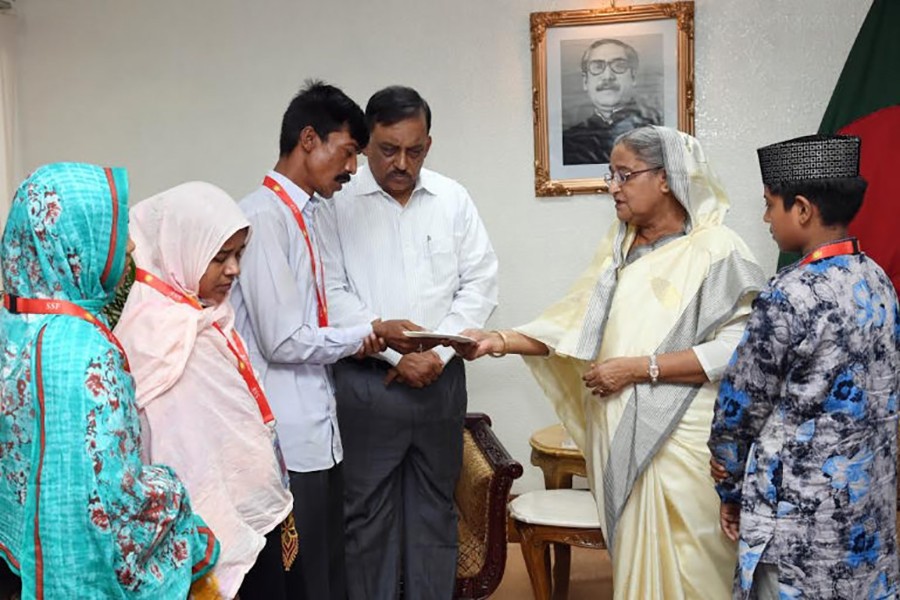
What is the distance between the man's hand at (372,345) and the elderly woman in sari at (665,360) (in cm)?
56

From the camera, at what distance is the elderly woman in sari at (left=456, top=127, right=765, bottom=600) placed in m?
2.61

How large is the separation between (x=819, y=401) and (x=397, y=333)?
121cm

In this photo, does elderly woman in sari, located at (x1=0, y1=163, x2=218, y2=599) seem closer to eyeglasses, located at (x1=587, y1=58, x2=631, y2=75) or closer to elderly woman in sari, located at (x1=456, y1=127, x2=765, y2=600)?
elderly woman in sari, located at (x1=456, y1=127, x2=765, y2=600)

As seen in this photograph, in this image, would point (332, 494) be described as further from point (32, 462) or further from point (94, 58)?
point (94, 58)

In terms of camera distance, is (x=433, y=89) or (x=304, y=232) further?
(x=433, y=89)

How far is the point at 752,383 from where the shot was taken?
2.20 meters

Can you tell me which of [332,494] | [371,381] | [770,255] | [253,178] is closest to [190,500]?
[332,494]

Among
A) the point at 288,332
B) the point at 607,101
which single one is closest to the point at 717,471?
the point at 288,332

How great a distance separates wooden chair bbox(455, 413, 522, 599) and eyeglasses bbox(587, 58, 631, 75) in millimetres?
1660

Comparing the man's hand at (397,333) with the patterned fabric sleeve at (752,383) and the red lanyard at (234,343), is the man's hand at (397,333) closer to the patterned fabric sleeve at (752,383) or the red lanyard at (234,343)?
the red lanyard at (234,343)

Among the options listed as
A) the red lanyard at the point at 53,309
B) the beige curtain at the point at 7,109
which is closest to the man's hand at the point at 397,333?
the red lanyard at the point at 53,309

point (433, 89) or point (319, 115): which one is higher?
point (433, 89)

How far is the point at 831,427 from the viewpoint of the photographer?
2.11 meters

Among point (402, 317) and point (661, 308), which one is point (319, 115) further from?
point (661, 308)
